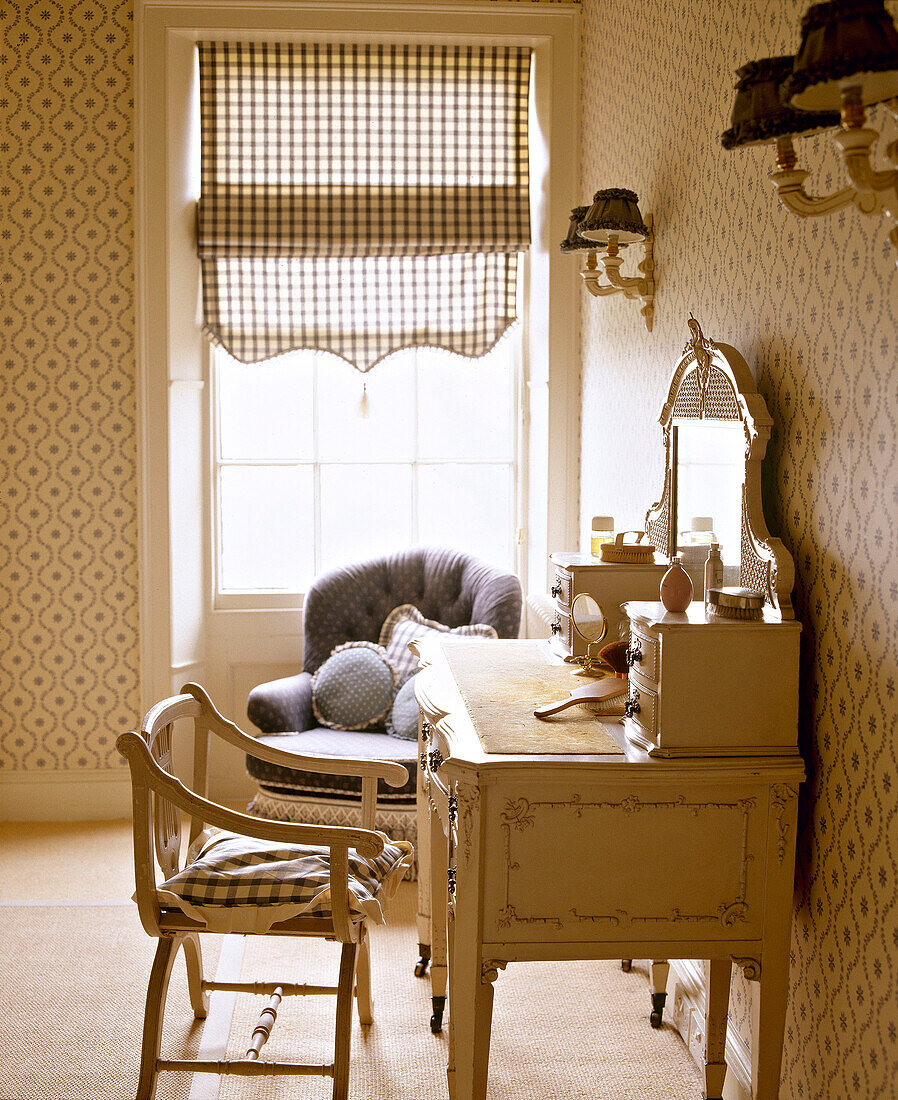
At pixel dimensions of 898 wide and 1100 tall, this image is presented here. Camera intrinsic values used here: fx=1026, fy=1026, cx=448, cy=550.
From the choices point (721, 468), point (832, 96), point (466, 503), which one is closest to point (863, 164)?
point (832, 96)

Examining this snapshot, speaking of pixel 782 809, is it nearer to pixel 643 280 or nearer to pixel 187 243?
pixel 643 280

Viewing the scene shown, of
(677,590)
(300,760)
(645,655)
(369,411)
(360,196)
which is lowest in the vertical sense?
(300,760)

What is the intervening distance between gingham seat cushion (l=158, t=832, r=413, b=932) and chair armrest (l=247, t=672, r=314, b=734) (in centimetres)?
136

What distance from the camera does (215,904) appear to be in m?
2.01

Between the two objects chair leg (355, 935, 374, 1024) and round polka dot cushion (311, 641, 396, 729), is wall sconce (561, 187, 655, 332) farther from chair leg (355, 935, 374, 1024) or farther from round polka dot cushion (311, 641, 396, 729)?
chair leg (355, 935, 374, 1024)

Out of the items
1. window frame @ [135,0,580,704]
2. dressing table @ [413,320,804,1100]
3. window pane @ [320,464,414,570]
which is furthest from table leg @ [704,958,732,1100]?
window pane @ [320,464,414,570]

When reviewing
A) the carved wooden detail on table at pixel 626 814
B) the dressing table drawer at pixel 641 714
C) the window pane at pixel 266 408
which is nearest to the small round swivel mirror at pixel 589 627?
the dressing table drawer at pixel 641 714

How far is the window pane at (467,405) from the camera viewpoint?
4.27m

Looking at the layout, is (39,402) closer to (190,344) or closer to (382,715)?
(190,344)

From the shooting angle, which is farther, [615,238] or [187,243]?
[187,243]

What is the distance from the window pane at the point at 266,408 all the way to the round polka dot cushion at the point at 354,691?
97 cm

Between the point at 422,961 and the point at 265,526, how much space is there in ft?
6.64

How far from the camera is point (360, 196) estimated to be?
4.04 meters

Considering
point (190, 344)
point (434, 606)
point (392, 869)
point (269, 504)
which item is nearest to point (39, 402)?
point (190, 344)
